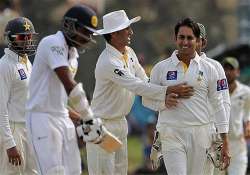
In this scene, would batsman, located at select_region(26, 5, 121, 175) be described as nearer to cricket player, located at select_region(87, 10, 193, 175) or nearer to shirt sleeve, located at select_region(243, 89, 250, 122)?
cricket player, located at select_region(87, 10, 193, 175)

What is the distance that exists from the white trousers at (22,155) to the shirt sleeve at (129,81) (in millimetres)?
1058

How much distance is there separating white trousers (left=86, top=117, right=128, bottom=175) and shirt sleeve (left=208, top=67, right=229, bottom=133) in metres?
1.07

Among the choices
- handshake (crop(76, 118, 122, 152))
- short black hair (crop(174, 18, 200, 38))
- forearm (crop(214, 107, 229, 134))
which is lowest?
forearm (crop(214, 107, 229, 134))

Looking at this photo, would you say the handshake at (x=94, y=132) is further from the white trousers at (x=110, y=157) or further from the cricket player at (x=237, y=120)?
the cricket player at (x=237, y=120)

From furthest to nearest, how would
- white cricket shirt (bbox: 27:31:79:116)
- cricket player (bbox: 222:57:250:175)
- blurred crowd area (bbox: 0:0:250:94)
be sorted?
blurred crowd area (bbox: 0:0:250:94)
cricket player (bbox: 222:57:250:175)
white cricket shirt (bbox: 27:31:79:116)

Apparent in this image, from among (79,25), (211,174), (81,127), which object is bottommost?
(211,174)

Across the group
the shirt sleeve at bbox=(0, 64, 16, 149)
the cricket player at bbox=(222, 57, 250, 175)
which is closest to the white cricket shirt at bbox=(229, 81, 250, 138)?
the cricket player at bbox=(222, 57, 250, 175)

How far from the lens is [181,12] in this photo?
2752 cm

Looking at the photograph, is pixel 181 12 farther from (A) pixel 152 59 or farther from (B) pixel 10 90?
(B) pixel 10 90

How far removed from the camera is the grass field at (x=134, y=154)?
2053 centimetres

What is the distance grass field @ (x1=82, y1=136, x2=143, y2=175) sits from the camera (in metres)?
20.5

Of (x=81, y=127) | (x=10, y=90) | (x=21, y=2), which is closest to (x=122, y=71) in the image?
(x=10, y=90)

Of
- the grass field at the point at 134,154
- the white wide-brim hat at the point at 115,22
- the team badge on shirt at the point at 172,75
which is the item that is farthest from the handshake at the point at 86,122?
the grass field at the point at 134,154

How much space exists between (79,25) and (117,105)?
2022 mm
